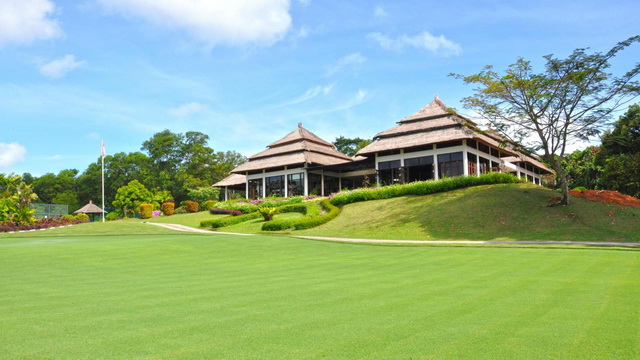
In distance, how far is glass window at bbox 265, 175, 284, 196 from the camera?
144 feet

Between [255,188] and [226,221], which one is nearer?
[226,221]

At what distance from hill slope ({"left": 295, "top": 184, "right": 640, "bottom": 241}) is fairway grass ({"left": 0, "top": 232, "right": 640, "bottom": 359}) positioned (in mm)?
10652

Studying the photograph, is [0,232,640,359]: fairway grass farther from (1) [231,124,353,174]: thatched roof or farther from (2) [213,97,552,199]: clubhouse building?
(1) [231,124,353,174]: thatched roof

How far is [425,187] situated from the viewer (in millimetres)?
29375

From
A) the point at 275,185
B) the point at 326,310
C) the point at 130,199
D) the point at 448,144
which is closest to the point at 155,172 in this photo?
the point at 130,199

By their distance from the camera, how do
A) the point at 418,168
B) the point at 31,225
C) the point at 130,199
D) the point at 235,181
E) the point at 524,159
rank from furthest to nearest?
1. the point at 235,181
2. the point at 130,199
3. the point at 524,159
4. the point at 418,168
5. the point at 31,225

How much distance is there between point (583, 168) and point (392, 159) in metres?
21.2

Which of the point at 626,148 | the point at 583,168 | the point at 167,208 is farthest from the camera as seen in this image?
the point at 167,208

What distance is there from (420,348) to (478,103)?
77.9ft

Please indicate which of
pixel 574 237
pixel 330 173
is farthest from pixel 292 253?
pixel 330 173

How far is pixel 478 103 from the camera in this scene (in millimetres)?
25328

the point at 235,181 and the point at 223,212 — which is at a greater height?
the point at 235,181

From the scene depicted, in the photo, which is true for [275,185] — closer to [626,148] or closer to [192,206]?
[192,206]

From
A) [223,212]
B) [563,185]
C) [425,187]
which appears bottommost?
[223,212]
